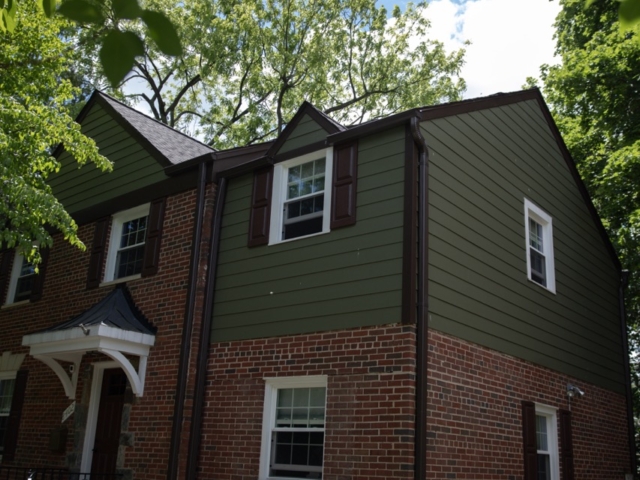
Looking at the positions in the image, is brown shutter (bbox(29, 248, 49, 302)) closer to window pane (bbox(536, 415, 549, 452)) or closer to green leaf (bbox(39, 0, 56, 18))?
window pane (bbox(536, 415, 549, 452))

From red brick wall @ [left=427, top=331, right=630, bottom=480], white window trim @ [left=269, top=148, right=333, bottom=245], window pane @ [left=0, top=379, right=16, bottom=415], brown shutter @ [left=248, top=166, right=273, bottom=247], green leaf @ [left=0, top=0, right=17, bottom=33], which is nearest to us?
green leaf @ [left=0, top=0, right=17, bottom=33]

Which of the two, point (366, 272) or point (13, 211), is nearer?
point (366, 272)

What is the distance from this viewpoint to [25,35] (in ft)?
31.4

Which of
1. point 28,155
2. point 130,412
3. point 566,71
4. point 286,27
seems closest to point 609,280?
point 566,71

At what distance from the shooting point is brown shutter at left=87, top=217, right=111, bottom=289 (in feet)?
38.2

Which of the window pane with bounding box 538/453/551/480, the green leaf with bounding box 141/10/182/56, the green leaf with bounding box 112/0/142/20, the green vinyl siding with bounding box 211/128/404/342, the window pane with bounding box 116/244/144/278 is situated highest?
the window pane with bounding box 116/244/144/278

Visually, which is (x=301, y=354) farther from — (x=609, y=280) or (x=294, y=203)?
(x=609, y=280)

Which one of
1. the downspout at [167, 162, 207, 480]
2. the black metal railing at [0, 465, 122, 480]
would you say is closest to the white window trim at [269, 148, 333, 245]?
the downspout at [167, 162, 207, 480]

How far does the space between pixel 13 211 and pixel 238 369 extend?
3663 mm

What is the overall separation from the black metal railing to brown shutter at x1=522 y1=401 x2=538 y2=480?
555 centimetres

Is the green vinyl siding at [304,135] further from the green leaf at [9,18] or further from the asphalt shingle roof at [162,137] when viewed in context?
the green leaf at [9,18]

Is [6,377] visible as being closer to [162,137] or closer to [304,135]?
[162,137]

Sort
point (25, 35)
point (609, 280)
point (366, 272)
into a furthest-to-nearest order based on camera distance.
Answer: point (609, 280) < point (25, 35) < point (366, 272)

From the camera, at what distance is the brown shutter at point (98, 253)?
38.2 ft
